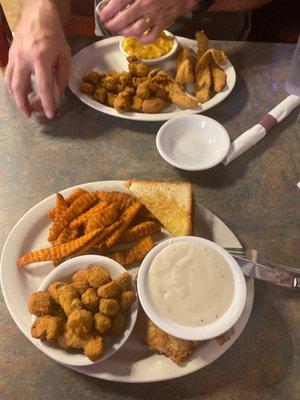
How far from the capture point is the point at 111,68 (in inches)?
69.1

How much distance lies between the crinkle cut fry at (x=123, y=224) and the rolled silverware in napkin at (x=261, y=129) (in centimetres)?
39

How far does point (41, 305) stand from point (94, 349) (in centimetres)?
16

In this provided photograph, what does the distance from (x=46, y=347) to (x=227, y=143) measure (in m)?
0.85

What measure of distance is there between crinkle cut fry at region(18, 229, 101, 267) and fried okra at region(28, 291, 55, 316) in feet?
0.53

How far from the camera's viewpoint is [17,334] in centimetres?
107

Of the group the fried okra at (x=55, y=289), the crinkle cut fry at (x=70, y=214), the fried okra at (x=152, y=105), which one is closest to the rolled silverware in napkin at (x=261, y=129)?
the fried okra at (x=152, y=105)

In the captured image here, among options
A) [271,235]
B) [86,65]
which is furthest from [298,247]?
[86,65]

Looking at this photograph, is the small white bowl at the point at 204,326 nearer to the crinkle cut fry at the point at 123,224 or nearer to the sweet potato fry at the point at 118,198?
the crinkle cut fry at the point at 123,224

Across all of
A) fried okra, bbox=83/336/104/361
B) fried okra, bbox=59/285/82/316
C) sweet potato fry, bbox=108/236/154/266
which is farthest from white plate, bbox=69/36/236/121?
fried okra, bbox=83/336/104/361

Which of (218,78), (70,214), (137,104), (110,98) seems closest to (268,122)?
(218,78)

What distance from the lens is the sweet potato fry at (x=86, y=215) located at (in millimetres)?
1167

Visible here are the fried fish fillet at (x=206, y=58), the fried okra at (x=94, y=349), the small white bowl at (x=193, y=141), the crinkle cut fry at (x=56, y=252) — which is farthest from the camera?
the fried fish fillet at (x=206, y=58)

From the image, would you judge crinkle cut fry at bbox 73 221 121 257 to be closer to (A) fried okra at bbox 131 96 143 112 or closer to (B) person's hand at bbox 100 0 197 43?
(A) fried okra at bbox 131 96 143 112

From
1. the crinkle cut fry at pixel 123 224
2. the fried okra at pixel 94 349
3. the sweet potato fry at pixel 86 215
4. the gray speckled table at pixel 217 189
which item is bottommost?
the gray speckled table at pixel 217 189
